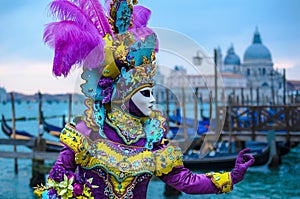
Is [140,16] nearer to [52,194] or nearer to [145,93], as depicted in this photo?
[145,93]

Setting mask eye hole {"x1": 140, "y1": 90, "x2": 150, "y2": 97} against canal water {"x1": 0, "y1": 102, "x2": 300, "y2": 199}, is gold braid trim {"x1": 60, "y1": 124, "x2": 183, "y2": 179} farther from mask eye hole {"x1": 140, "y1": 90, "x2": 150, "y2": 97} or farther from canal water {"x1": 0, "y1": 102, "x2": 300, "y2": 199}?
canal water {"x1": 0, "y1": 102, "x2": 300, "y2": 199}

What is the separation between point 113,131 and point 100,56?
28 centimetres

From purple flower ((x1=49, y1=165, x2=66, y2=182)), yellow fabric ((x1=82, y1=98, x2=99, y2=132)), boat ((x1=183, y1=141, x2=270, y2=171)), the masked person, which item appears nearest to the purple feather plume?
the masked person

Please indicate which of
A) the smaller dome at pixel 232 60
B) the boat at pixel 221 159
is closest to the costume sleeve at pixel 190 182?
the boat at pixel 221 159

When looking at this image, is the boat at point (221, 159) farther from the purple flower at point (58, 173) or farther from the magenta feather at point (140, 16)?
the purple flower at point (58, 173)

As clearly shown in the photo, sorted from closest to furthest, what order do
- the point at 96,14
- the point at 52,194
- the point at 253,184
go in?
1. the point at 52,194
2. the point at 96,14
3. the point at 253,184

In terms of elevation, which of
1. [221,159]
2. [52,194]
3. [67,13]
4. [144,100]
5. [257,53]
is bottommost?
[221,159]

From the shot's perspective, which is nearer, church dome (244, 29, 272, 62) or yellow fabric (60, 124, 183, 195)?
yellow fabric (60, 124, 183, 195)

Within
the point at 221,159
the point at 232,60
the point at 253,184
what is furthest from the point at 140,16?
the point at 232,60

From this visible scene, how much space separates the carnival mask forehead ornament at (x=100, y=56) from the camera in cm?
185

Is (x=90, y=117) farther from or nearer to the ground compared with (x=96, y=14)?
nearer to the ground

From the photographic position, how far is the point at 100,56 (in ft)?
6.10

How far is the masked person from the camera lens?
6.06ft

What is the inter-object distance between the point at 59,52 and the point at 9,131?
12067 millimetres
